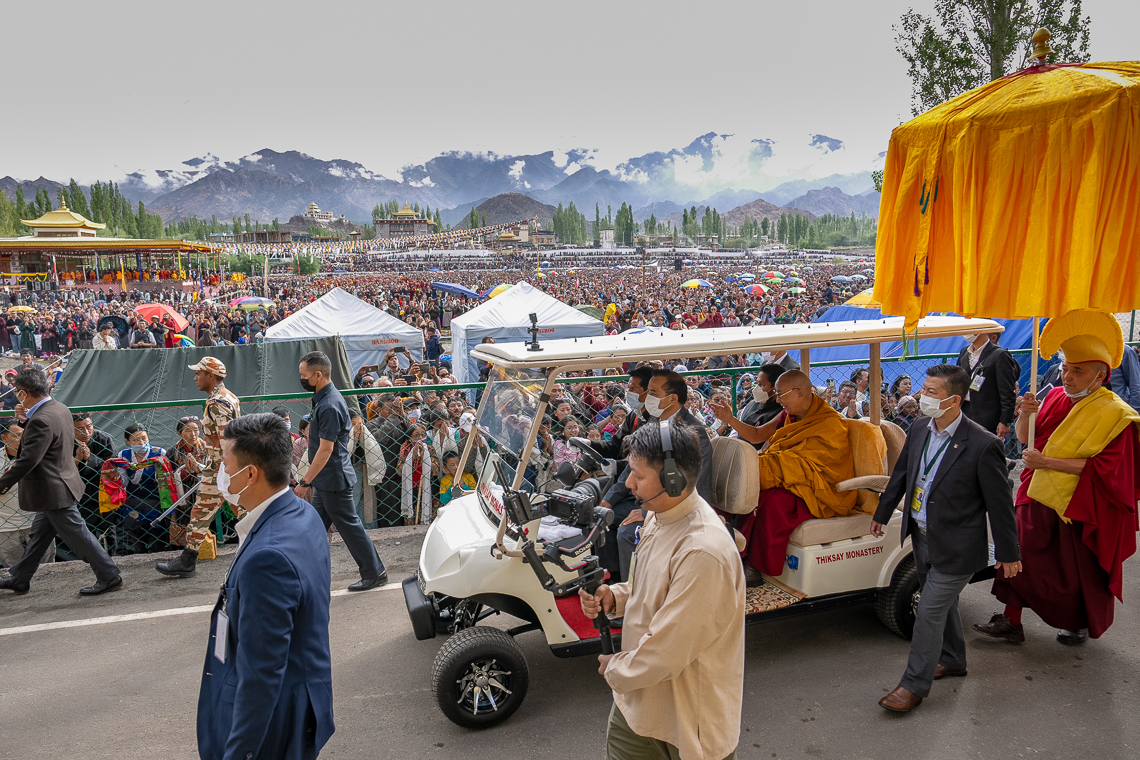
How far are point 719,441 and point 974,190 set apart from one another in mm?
2091

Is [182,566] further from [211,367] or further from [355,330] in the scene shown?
[355,330]

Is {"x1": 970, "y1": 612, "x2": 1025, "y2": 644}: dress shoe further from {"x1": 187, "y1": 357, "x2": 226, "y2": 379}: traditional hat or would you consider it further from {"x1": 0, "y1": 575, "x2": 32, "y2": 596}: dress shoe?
{"x1": 0, "y1": 575, "x2": 32, "y2": 596}: dress shoe

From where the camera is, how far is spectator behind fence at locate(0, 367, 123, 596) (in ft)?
17.0

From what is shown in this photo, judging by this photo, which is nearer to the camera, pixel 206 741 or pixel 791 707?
pixel 206 741

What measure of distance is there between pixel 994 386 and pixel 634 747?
508cm

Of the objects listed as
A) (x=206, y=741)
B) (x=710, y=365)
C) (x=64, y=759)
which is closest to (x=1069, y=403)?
(x=206, y=741)

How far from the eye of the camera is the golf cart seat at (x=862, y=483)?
14.1 ft

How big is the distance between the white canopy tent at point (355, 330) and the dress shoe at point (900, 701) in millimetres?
13080

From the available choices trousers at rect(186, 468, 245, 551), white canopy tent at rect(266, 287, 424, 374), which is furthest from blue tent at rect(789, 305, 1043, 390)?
white canopy tent at rect(266, 287, 424, 374)

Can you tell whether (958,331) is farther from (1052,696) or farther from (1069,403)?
(1052,696)

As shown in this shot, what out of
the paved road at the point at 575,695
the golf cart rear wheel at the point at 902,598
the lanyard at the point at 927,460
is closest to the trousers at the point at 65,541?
the paved road at the point at 575,695

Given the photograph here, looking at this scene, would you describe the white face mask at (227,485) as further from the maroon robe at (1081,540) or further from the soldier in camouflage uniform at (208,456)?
the maroon robe at (1081,540)

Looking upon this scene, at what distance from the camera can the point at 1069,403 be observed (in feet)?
13.9

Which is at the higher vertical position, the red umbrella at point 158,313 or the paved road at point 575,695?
the red umbrella at point 158,313
